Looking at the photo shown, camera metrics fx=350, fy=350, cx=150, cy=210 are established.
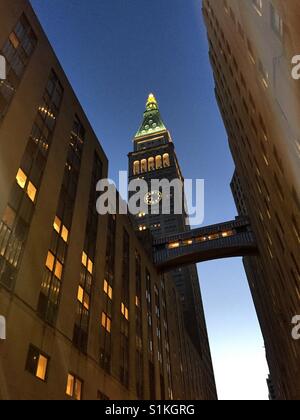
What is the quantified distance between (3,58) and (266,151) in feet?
62.6

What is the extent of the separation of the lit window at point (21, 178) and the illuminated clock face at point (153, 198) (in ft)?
371

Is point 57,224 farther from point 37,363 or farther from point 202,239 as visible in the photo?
point 202,239

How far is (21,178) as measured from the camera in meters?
22.0

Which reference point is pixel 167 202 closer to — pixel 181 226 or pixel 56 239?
pixel 181 226

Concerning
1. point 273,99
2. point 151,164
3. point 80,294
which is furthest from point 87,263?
point 151,164

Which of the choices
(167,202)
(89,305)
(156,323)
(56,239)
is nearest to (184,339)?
(156,323)

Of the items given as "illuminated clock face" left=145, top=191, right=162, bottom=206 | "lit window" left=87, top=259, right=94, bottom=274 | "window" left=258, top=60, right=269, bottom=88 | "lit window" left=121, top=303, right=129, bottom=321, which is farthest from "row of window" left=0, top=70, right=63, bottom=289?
"illuminated clock face" left=145, top=191, right=162, bottom=206

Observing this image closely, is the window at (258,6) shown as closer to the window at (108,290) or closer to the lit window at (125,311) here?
the window at (108,290)

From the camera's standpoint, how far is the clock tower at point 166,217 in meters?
106

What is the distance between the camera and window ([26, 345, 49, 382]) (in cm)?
1856

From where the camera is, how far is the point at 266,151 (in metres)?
25.9

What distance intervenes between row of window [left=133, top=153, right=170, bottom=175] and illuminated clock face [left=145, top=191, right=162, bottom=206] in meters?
19.5

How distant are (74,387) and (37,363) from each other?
4.64 meters

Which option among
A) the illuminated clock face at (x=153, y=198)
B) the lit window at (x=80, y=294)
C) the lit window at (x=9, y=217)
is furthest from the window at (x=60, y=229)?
the illuminated clock face at (x=153, y=198)
